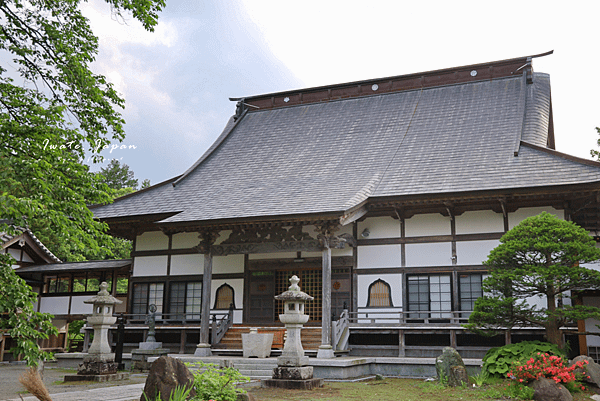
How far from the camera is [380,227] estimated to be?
17.2 meters

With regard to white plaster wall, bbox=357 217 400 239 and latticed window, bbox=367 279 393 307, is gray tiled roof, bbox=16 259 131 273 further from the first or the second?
latticed window, bbox=367 279 393 307

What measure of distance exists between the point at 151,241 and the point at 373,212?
8.42 metres

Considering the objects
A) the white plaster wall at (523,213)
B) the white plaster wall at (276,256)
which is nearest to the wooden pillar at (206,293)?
the white plaster wall at (276,256)

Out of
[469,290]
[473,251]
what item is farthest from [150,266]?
[473,251]

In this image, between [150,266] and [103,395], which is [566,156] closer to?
[103,395]

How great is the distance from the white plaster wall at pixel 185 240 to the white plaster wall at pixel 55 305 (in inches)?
202

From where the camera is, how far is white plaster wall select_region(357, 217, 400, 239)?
1700cm

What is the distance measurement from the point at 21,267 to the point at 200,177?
27.3 ft

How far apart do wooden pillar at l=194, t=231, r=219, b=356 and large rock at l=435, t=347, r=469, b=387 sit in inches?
287

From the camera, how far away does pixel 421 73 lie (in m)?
22.8

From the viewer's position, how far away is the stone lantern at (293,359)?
11.9m

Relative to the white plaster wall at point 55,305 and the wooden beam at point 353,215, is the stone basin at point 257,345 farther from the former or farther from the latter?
the white plaster wall at point 55,305

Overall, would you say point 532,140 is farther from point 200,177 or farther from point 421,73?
point 200,177

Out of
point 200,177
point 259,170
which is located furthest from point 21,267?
point 259,170
